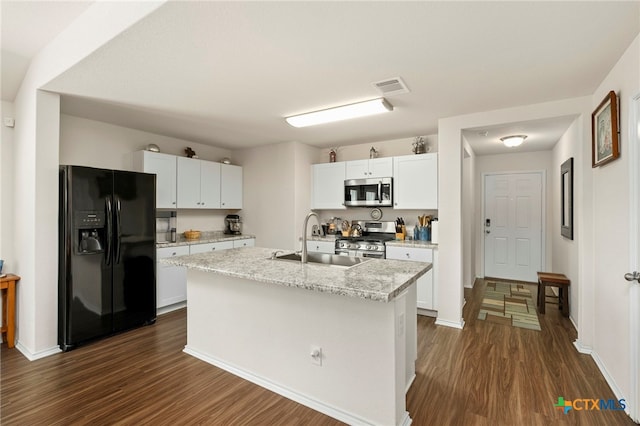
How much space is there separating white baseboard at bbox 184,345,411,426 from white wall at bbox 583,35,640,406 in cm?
162

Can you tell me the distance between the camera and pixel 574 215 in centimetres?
354

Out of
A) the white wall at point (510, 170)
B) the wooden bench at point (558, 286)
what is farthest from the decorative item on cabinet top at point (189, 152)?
the wooden bench at point (558, 286)

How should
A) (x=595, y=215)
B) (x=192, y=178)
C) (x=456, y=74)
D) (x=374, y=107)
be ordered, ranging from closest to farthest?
(x=456, y=74) → (x=595, y=215) → (x=374, y=107) → (x=192, y=178)

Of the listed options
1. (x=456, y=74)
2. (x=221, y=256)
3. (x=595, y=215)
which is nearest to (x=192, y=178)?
(x=221, y=256)

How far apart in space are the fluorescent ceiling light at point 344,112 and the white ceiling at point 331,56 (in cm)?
10

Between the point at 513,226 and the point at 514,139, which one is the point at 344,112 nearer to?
the point at 514,139

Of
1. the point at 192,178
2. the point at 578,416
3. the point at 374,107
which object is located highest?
the point at 374,107

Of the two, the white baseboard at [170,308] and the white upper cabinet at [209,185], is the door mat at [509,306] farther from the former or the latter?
the white upper cabinet at [209,185]

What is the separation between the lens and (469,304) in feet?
14.0

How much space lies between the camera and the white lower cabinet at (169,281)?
3795 millimetres

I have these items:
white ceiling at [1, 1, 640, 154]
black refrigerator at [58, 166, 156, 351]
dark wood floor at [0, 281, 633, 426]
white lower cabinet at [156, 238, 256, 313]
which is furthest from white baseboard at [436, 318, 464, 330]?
black refrigerator at [58, 166, 156, 351]

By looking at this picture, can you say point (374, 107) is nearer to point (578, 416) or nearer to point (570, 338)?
point (578, 416)

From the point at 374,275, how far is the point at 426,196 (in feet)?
7.91

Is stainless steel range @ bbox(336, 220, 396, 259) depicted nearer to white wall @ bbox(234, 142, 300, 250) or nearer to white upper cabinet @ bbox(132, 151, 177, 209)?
white wall @ bbox(234, 142, 300, 250)
